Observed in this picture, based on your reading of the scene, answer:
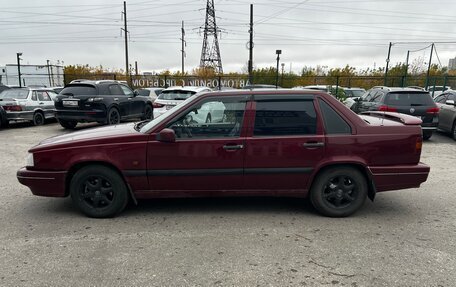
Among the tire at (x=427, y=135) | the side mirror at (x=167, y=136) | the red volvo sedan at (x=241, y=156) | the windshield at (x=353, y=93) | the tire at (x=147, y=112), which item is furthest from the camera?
the windshield at (x=353, y=93)

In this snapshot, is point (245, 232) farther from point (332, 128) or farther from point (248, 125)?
point (332, 128)

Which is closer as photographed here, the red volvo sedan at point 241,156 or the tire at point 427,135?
the red volvo sedan at point 241,156

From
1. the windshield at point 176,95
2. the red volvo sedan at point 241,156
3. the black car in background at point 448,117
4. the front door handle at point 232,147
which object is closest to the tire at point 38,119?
the windshield at point 176,95

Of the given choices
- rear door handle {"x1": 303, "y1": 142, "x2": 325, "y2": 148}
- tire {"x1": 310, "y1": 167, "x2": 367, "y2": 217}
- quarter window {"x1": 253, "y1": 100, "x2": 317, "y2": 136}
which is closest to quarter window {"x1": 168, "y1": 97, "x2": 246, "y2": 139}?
quarter window {"x1": 253, "y1": 100, "x2": 317, "y2": 136}

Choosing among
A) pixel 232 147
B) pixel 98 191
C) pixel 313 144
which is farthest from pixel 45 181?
pixel 313 144

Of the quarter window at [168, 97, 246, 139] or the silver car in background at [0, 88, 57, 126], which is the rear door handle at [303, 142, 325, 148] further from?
the silver car in background at [0, 88, 57, 126]

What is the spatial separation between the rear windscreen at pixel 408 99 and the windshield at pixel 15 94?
12.6m

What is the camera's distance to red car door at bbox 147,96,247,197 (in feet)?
13.5

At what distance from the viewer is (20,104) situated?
1241cm

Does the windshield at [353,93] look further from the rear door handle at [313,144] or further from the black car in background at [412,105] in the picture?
the rear door handle at [313,144]

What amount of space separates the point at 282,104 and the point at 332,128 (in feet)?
2.25

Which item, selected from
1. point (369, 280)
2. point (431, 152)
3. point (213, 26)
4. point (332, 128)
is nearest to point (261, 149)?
point (332, 128)

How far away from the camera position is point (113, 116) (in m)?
11.7

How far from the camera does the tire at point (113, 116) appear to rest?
1146 cm
